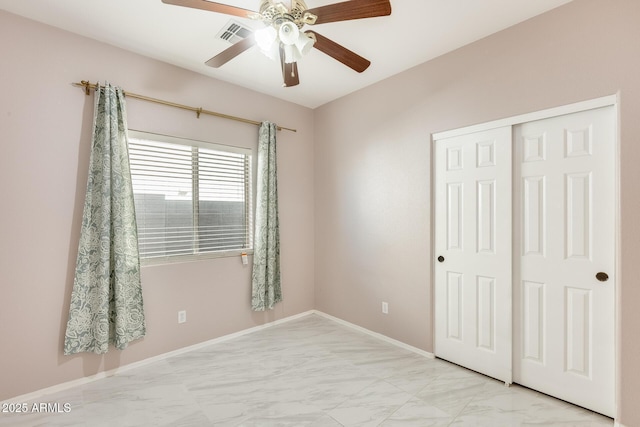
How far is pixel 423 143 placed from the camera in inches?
111

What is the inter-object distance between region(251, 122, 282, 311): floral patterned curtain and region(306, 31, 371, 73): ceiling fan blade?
1.61m

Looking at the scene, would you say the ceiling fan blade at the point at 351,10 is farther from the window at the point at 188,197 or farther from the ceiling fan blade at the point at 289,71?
the window at the point at 188,197

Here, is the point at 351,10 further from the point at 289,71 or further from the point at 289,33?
the point at 289,71

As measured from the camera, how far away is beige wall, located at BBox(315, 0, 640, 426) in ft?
5.86

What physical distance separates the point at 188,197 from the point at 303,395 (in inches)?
83.4

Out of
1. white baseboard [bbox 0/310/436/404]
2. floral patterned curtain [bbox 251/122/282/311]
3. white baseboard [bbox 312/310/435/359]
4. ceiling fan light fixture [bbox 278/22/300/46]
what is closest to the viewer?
ceiling fan light fixture [bbox 278/22/300/46]

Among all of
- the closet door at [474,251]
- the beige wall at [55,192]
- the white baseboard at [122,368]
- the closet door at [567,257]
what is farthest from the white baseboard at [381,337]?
the beige wall at [55,192]

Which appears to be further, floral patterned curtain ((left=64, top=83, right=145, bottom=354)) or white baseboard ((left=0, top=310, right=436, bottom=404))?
floral patterned curtain ((left=64, top=83, right=145, bottom=354))

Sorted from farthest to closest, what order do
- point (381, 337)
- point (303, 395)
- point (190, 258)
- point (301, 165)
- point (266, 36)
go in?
point (301, 165), point (381, 337), point (190, 258), point (303, 395), point (266, 36)

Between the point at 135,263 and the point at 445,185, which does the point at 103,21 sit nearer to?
the point at 135,263

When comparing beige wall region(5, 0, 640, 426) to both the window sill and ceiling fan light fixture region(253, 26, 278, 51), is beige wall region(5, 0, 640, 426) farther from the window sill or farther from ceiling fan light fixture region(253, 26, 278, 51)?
ceiling fan light fixture region(253, 26, 278, 51)

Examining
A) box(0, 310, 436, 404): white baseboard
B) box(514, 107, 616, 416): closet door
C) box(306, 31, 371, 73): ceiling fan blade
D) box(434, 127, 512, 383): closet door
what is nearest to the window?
box(0, 310, 436, 404): white baseboard

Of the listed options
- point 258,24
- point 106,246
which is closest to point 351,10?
point 258,24

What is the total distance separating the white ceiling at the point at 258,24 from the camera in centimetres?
205
